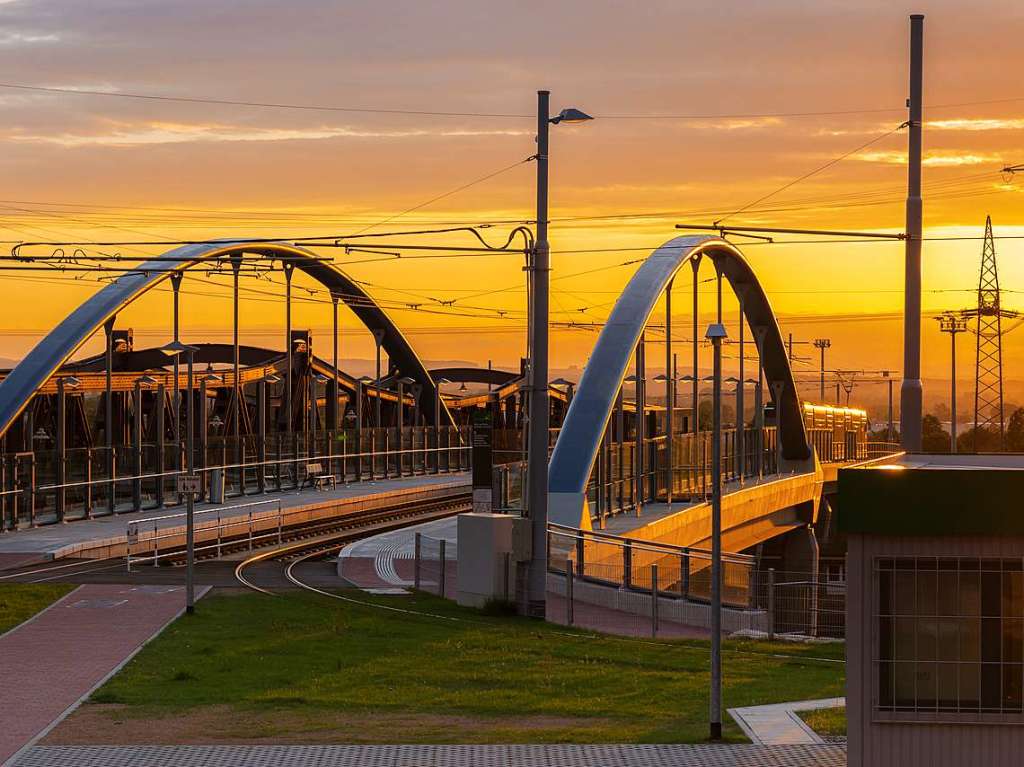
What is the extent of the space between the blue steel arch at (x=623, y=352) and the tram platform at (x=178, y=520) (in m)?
6.92

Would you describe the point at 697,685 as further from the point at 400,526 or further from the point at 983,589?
the point at 400,526

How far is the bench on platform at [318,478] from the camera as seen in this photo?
5728 centimetres

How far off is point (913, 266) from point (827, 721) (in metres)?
11.1

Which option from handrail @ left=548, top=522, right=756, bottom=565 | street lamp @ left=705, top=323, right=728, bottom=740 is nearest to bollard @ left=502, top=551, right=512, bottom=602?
handrail @ left=548, top=522, right=756, bottom=565

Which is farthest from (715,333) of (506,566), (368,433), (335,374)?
(335,374)

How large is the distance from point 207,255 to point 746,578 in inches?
1068

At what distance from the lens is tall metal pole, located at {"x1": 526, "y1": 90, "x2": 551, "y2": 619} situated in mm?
26406

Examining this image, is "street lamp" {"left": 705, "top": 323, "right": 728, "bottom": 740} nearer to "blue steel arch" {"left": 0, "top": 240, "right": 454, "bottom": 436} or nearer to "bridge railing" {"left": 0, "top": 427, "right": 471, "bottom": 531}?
"blue steel arch" {"left": 0, "top": 240, "right": 454, "bottom": 436}

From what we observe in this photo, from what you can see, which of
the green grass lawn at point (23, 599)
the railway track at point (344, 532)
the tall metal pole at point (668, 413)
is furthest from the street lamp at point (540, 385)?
the tall metal pole at point (668, 413)

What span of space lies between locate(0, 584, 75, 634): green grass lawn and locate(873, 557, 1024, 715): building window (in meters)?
14.0

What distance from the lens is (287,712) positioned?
1752 centimetres

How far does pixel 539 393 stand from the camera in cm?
2683

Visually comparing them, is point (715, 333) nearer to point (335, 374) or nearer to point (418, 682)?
point (418, 682)

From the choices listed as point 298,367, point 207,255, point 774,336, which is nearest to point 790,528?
point 774,336
